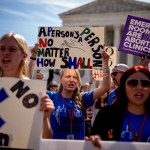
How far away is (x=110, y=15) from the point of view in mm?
47031

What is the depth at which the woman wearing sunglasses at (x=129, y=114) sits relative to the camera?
8.99ft

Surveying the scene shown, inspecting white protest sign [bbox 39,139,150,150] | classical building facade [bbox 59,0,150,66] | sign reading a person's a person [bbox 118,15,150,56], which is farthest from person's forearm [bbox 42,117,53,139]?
classical building facade [bbox 59,0,150,66]

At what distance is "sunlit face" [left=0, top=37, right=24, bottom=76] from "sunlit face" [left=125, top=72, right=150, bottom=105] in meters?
0.95

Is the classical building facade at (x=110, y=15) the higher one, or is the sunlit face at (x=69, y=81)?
the classical building facade at (x=110, y=15)

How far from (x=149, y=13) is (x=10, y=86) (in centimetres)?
4476

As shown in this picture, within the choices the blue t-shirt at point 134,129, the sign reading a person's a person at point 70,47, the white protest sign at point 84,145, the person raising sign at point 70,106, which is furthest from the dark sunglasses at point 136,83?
the sign reading a person's a person at point 70,47

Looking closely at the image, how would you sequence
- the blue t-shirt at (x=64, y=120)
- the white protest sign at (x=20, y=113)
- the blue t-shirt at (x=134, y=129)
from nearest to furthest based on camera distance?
the white protest sign at (x=20, y=113) → the blue t-shirt at (x=134, y=129) → the blue t-shirt at (x=64, y=120)

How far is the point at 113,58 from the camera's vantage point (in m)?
9.00

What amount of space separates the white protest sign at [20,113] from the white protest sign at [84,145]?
140 millimetres

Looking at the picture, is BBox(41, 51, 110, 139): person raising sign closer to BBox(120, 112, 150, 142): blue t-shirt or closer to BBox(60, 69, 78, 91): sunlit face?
BBox(60, 69, 78, 91): sunlit face

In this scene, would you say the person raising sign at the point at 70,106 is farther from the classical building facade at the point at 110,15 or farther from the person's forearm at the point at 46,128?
the classical building facade at the point at 110,15

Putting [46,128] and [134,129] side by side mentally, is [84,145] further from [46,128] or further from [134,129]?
[134,129]

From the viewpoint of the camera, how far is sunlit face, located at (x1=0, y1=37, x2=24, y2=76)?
2840 millimetres

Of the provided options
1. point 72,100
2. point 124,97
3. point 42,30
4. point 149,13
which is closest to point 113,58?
point 42,30
